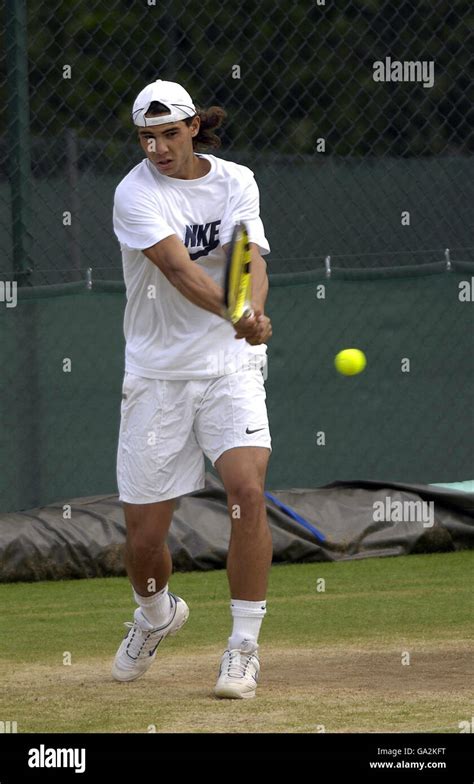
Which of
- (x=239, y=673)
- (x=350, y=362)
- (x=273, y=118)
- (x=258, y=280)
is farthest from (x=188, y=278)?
(x=273, y=118)

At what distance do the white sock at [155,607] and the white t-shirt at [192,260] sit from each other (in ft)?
2.20

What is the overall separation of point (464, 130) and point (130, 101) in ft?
6.09

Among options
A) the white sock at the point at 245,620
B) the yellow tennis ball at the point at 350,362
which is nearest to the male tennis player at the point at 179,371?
the white sock at the point at 245,620

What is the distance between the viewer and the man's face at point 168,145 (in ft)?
15.6

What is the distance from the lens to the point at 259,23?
850 cm

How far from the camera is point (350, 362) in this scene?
7609 millimetres

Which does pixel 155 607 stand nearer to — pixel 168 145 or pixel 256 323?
pixel 256 323

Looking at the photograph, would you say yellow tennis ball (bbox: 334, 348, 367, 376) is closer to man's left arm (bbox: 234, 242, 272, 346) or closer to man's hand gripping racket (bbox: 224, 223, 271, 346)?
man's left arm (bbox: 234, 242, 272, 346)

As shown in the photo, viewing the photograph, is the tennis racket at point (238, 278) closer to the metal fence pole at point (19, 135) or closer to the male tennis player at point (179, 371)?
the male tennis player at point (179, 371)

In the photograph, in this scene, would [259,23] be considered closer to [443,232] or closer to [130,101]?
[130,101]

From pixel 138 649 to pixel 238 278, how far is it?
1157 mm

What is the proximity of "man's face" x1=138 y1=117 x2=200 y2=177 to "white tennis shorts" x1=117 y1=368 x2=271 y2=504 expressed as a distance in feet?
2.07

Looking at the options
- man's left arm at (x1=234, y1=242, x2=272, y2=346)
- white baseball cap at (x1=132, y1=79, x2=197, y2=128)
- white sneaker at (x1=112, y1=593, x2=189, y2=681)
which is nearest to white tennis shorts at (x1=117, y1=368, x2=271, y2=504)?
man's left arm at (x1=234, y1=242, x2=272, y2=346)

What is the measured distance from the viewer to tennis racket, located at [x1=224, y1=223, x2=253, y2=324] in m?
4.54
